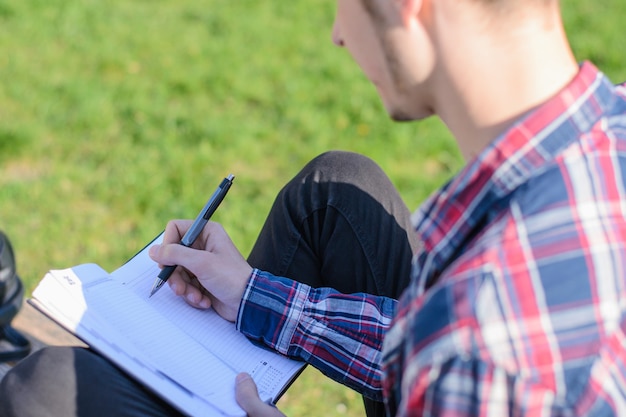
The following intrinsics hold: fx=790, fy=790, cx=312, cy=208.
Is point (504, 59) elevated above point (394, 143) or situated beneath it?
elevated above

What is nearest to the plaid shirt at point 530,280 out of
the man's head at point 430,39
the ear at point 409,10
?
the man's head at point 430,39

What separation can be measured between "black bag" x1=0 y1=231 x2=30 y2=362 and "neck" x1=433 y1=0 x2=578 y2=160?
1.34 meters

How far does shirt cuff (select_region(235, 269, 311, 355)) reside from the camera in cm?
158

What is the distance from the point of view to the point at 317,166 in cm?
173

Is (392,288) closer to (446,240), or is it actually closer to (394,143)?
(446,240)

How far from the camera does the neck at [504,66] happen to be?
1070mm

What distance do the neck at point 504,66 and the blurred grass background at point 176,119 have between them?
1491 mm

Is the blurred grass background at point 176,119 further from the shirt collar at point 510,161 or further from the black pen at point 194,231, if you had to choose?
the shirt collar at point 510,161

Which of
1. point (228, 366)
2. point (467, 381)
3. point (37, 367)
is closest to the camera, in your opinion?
point (467, 381)

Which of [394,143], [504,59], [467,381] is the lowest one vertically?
[394,143]

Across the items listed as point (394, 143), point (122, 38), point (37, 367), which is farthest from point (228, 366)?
point (122, 38)

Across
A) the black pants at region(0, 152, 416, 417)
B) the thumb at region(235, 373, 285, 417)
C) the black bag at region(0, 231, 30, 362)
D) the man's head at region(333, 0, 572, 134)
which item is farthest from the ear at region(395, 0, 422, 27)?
the black bag at region(0, 231, 30, 362)

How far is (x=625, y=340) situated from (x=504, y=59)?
0.40 metres

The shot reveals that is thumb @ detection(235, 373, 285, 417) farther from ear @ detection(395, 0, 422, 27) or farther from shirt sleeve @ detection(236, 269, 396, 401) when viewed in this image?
ear @ detection(395, 0, 422, 27)
